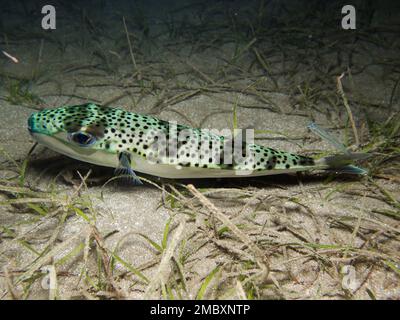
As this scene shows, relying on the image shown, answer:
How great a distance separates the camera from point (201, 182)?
381 centimetres

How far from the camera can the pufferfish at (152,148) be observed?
3.22 metres

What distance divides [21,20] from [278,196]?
35.8ft

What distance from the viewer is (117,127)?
3.33 metres

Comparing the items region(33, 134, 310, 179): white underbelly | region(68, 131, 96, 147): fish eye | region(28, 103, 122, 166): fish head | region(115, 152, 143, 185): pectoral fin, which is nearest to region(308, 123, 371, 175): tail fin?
region(33, 134, 310, 179): white underbelly

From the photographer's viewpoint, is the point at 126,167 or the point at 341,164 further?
the point at 341,164

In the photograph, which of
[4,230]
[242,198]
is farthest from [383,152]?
[4,230]

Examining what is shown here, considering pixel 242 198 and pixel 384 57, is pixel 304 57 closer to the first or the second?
pixel 384 57

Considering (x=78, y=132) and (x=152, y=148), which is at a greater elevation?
(x=78, y=132)

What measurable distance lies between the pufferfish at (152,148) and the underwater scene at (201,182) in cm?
2

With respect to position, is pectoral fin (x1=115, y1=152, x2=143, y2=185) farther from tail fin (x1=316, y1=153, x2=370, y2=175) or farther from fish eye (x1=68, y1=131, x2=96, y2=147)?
tail fin (x1=316, y1=153, x2=370, y2=175)

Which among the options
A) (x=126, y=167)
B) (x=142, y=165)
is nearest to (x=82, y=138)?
(x=126, y=167)

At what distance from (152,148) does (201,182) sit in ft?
2.68

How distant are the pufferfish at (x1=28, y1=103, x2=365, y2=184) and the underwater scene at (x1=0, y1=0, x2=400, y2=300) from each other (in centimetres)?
2

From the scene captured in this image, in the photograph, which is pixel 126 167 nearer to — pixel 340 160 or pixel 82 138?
pixel 82 138
